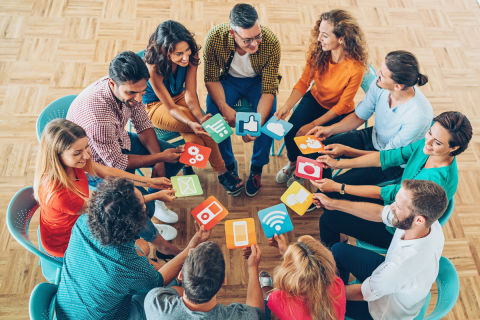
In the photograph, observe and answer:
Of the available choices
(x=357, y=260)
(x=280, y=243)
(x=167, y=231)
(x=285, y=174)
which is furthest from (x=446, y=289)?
(x=167, y=231)

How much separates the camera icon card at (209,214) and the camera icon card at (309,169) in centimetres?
63

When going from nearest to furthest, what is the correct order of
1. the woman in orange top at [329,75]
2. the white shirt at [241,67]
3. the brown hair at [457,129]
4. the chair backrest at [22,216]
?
the chair backrest at [22,216] < the brown hair at [457,129] < the woman in orange top at [329,75] < the white shirt at [241,67]

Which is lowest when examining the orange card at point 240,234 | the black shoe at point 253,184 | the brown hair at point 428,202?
the black shoe at point 253,184

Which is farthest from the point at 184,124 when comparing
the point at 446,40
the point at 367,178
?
the point at 446,40

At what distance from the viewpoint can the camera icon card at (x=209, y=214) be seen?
96.1 inches

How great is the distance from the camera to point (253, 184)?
318 cm

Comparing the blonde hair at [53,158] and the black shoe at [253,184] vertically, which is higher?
the blonde hair at [53,158]

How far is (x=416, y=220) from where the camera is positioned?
189 cm

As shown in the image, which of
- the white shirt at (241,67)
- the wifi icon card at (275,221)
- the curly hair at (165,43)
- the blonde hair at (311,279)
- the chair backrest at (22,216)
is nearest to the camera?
the blonde hair at (311,279)

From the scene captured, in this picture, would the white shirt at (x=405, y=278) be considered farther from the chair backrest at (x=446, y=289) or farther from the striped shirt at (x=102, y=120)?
the striped shirt at (x=102, y=120)

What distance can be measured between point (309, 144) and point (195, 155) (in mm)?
882

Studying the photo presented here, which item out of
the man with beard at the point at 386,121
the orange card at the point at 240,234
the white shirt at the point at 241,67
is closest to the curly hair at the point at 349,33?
the man with beard at the point at 386,121

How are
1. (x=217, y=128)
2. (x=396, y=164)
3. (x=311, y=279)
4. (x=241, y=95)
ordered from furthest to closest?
(x=241, y=95) < (x=217, y=128) < (x=396, y=164) < (x=311, y=279)

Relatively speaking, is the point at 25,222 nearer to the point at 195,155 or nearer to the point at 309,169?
the point at 195,155
